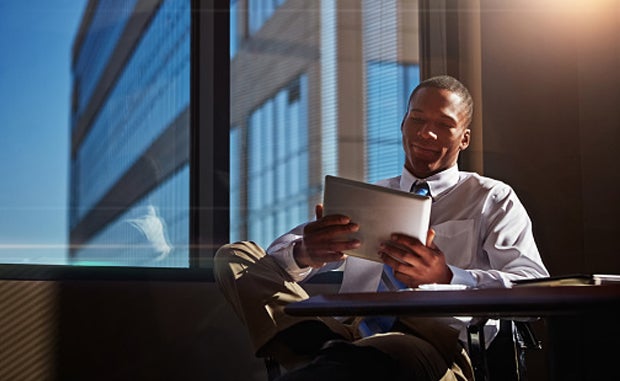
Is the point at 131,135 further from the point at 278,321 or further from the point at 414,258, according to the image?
the point at 414,258

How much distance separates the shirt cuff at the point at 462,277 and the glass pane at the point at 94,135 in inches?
58.9

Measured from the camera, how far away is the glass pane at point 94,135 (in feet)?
9.84

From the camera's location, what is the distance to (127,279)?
2.99 m

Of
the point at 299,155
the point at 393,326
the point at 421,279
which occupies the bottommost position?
the point at 393,326

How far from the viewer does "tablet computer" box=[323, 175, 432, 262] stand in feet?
5.55

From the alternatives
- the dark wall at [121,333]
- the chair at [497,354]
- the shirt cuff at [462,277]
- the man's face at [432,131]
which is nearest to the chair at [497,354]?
the chair at [497,354]

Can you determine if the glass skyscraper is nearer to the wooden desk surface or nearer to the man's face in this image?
the man's face

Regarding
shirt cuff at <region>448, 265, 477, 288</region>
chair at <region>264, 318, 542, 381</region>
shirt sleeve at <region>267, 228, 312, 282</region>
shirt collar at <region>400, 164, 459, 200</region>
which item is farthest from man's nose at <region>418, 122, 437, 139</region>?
chair at <region>264, 318, 542, 381</region>

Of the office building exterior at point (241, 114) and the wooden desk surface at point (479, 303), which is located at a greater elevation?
the office building exterior at point (241, 114)

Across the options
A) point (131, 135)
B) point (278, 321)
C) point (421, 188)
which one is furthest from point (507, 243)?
point (131, 135)

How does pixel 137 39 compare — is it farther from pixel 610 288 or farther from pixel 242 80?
pixel 610 288

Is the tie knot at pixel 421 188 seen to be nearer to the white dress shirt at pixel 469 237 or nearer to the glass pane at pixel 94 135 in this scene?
the white dress shirt at pixel 469 237

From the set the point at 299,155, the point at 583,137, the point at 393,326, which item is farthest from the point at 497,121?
the point at 393,326

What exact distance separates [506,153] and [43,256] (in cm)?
184
